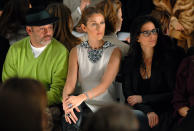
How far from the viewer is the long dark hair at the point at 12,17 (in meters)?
3.26

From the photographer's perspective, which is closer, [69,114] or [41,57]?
[69,114]

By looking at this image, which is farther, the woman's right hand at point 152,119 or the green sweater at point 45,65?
the green sweater at point 45,65

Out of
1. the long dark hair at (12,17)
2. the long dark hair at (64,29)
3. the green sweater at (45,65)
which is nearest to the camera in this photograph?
the green sweater at (45,65)

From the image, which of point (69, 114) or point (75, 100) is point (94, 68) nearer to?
point (75, 100)

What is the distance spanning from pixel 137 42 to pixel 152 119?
2.04 feet

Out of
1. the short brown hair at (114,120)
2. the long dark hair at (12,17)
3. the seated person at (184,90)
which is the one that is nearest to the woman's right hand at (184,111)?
the seated person at (184,90)

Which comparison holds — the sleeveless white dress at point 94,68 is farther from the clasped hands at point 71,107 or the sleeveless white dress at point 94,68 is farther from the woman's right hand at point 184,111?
the woman's right hand at point 184,111

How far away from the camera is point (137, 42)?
2494 mm

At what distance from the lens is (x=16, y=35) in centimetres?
327

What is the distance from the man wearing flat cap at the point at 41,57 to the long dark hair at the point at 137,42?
22.7 inches

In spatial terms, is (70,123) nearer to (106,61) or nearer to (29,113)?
(106,61)

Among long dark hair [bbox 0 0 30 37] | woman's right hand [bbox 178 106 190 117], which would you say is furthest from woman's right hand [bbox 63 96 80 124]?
long dark hair [bbox 0 0 30 37]

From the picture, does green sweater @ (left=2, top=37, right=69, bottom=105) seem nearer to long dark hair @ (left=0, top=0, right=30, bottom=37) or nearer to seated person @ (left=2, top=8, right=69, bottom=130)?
seated person @ (left=2, top=8, right=69, bottom=130)

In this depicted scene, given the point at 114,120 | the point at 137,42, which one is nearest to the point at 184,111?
the point at 137,42
